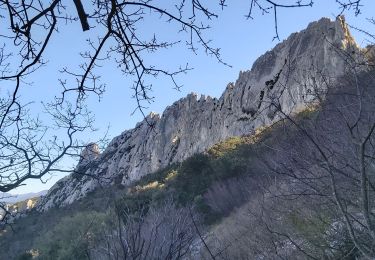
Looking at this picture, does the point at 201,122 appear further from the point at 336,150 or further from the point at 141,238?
the point at 336,150

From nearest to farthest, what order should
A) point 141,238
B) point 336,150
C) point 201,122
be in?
point 336,150, point 141,238, point 201,122

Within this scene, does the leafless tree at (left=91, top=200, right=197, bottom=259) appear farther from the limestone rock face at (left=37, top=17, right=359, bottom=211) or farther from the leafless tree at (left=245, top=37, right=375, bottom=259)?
the limestone rock face at (left=37, top=17, right=359, bottom=211)

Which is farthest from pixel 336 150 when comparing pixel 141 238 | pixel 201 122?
pixel 201 122

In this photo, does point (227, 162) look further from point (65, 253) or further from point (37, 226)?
point (37, 226)

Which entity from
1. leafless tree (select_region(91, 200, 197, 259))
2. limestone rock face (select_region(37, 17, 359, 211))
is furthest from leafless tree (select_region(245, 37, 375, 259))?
limestone rock face (select_region(37, 17, 359, 211))

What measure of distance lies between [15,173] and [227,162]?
62.4 feet

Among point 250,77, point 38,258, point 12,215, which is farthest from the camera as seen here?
point 250,77

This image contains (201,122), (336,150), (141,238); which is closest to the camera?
(336,150)

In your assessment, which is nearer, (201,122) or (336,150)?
(336,150)

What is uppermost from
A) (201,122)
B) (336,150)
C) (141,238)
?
(201,122)

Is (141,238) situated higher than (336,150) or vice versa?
(336,150)

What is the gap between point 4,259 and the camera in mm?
25281

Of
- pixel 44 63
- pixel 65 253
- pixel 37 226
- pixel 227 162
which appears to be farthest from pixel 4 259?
pixel 44 63

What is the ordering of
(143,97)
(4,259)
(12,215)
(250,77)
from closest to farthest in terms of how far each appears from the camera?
(143,97)
(12,215)
(4,259)
(250,77)
